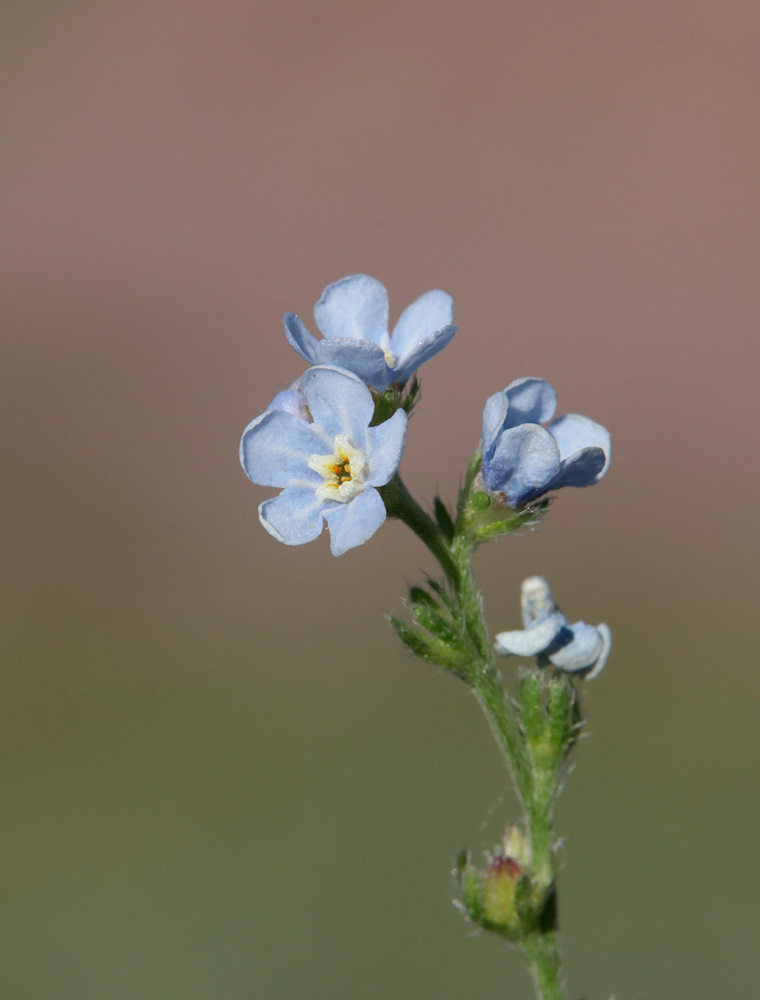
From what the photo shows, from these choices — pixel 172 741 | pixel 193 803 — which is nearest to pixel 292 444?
pixel 193 803

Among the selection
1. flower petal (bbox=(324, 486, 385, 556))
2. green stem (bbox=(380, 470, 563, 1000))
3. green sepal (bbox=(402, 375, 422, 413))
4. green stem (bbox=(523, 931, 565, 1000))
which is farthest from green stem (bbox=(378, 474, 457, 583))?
green stem (bbox=(523, 931, 565, 1000))

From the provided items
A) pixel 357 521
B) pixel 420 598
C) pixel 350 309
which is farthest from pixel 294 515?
pixel 350 309

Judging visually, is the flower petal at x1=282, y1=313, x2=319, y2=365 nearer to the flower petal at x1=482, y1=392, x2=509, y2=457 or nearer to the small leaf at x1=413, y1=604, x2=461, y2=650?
the flower petal at x1=482, y1=392, x2=509, y2=457

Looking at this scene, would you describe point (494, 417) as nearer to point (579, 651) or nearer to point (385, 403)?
point (385, 403)

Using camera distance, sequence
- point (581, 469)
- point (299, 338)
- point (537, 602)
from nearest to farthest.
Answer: point (299, 338)
point (581, 469)
point (537, 602)

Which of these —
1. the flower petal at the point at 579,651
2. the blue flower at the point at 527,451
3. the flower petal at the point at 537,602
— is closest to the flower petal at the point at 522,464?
the blue flower at the point at 527,451

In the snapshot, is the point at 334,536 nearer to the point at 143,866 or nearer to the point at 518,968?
the point at 518,968
